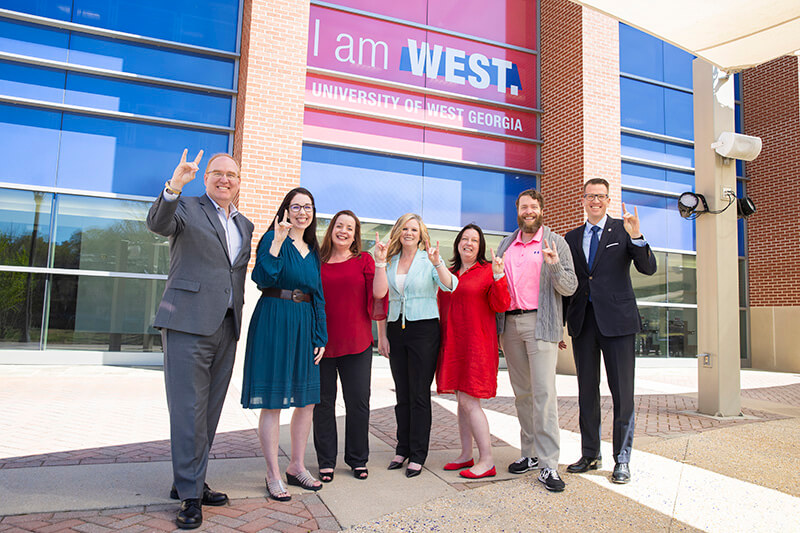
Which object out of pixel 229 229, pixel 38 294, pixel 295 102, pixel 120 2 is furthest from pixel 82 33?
pixel 229 229

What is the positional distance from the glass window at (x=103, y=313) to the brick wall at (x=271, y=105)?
2.44 m

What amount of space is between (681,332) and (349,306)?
11.3 meters

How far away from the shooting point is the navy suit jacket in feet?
13.3

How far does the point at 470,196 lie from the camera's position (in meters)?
11.1

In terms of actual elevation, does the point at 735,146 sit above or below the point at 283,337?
above

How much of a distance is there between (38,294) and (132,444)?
5583mm

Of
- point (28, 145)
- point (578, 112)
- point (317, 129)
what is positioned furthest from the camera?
point (578, 112)

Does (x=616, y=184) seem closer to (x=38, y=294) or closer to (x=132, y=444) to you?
(x=132, y=444)

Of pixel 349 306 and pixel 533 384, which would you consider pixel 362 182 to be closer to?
pixel 349 306

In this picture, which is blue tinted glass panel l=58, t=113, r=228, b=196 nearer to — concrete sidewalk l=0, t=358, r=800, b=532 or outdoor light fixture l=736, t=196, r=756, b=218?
concrete sidewalk l=0, t=358, r=800, b=532

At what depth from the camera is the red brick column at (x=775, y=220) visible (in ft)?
44.0

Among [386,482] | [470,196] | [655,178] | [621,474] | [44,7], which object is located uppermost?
[44,7]

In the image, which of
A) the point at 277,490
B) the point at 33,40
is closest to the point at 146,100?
the point at 33,40

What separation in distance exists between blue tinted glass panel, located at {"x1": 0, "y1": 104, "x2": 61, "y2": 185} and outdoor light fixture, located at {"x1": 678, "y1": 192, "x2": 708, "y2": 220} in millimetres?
9553
